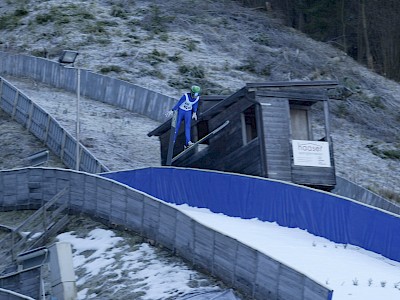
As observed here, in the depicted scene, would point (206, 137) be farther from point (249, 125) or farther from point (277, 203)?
point (277, 203)

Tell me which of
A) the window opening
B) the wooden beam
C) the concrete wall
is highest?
the wooden beam

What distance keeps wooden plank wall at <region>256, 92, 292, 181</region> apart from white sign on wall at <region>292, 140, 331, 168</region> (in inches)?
8.3

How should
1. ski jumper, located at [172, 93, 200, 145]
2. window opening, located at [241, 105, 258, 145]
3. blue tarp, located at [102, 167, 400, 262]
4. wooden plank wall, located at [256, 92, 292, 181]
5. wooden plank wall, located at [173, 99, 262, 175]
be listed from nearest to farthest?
blue tarp, located at [102, 167, 400, 262]
wooden plank wall, located at [256, 92, 292, 181]
wooden plank wall, located at [173, 99, 262, 175]
window opening, located at [241, 105, 258, 145]
ski jumper, located at [172, 93, 200, 145]

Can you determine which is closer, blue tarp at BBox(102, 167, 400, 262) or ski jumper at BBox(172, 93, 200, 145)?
blue tarp at BBox(102, 167, 400, 262)

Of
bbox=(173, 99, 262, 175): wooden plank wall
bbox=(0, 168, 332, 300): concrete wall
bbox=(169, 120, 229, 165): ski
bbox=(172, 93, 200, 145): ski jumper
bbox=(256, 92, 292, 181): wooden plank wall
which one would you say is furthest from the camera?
bbox=(172, 93, 200, 145): ski jumper

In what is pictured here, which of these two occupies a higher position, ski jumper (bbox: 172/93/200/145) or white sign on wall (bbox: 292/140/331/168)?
ski jumper (bbox: 172/93/200/145)

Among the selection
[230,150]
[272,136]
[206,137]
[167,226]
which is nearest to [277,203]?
[167,226]

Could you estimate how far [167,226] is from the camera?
24.2 meters

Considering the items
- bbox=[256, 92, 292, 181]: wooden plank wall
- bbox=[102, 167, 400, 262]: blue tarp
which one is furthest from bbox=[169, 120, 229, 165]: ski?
bbox=[102, 167, 400, 262]: blue tarp

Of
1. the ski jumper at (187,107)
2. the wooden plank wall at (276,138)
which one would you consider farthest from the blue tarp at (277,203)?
the ski jumper at (187,107)

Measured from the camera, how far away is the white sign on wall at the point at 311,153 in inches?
1186

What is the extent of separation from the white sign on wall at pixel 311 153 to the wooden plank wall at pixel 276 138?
0.70 ft

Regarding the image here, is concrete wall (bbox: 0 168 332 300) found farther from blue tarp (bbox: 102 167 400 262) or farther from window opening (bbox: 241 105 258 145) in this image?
window opening (bbox: 241 105 258 145)

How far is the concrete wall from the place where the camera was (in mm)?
19922
